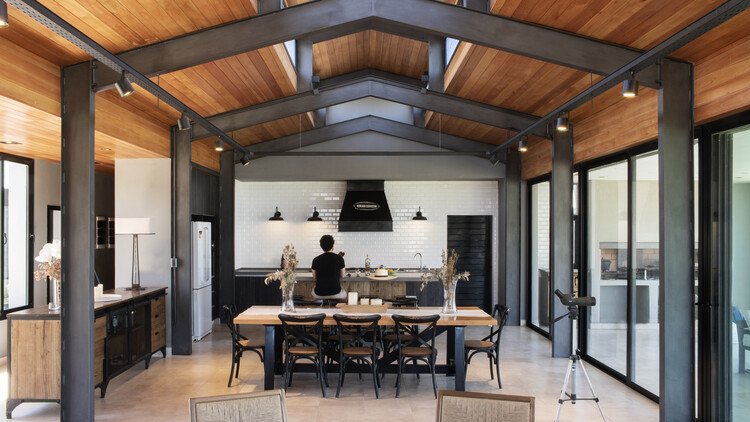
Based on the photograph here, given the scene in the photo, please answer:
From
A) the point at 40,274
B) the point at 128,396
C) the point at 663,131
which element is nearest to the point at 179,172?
the point at 40,274

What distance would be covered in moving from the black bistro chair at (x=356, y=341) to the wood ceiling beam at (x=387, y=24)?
2647mm

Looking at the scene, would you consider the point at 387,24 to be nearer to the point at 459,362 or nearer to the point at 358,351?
the point at 358,351

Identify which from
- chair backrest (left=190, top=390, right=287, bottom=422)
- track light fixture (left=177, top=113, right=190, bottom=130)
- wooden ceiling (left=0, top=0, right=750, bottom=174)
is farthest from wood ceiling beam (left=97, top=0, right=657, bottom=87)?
chair backrest (left=190, top=390, right=287, bottom=422)

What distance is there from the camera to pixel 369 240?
9.95 m

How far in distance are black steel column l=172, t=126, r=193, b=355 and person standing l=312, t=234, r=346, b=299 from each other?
1701 millimetres

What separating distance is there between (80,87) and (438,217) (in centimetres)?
682

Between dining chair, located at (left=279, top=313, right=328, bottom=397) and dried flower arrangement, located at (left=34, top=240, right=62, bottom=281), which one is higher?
dried flower arrangement, located at (left=34, top=240, right=62, bottom=281)

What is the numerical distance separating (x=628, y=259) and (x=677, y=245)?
4.60 ft

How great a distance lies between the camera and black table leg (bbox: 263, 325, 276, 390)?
16.9ft

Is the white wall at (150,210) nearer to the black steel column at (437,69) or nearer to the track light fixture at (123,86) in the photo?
the track light fixture at (123,86)

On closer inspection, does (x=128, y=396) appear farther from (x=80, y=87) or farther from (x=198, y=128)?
(x=198, y=128)

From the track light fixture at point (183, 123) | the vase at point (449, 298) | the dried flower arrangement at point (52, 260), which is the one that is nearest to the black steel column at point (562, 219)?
the vase at point (449, 298)

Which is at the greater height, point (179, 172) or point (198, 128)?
point (198, 128)

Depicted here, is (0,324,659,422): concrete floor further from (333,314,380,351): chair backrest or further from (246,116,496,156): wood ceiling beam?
(246,116,496,156): wood ceiling beam
